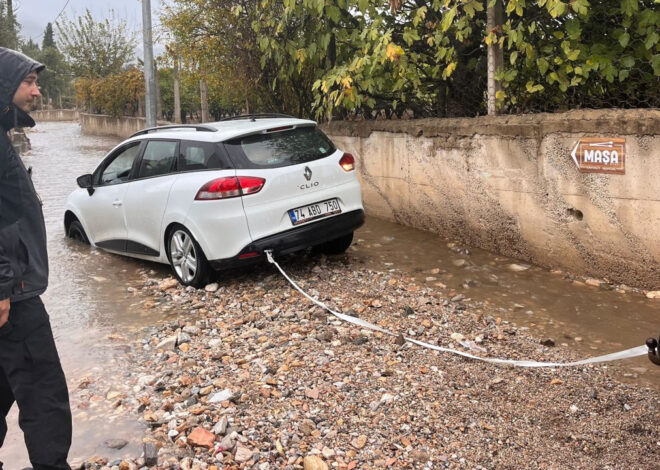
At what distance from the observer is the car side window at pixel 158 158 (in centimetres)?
670

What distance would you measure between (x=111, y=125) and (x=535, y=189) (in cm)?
3435

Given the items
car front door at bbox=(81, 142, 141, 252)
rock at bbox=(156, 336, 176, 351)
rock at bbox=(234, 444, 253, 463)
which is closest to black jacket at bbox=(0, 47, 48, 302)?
rock at bbox=(234, 444, 253, 463)

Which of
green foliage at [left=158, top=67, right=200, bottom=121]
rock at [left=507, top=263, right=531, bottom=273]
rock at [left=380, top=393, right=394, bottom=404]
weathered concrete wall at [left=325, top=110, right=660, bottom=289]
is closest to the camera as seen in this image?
rock at [left=380, top=393, right=394, bottom=404]

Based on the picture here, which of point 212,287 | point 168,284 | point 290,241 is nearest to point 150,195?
point 168,284

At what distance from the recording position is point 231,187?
5.98 m

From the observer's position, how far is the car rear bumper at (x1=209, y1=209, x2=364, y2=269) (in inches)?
239

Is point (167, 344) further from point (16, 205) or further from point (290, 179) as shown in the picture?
point (16, 205)

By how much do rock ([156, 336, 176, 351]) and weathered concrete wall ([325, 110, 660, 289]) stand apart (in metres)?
3.88

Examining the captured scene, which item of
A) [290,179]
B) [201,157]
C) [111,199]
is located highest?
[201,157]

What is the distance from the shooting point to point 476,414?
3693mm

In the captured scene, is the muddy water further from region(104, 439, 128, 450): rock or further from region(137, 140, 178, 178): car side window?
region(104, 439, 128, 450): rock

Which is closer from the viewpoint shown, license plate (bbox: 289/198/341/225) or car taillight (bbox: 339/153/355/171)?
license plate (bbox: 289/198/341/225)

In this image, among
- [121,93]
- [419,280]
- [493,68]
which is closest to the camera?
[419,280]

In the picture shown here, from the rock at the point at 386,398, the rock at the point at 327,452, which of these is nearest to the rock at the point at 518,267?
the rock at the point at 386,398
